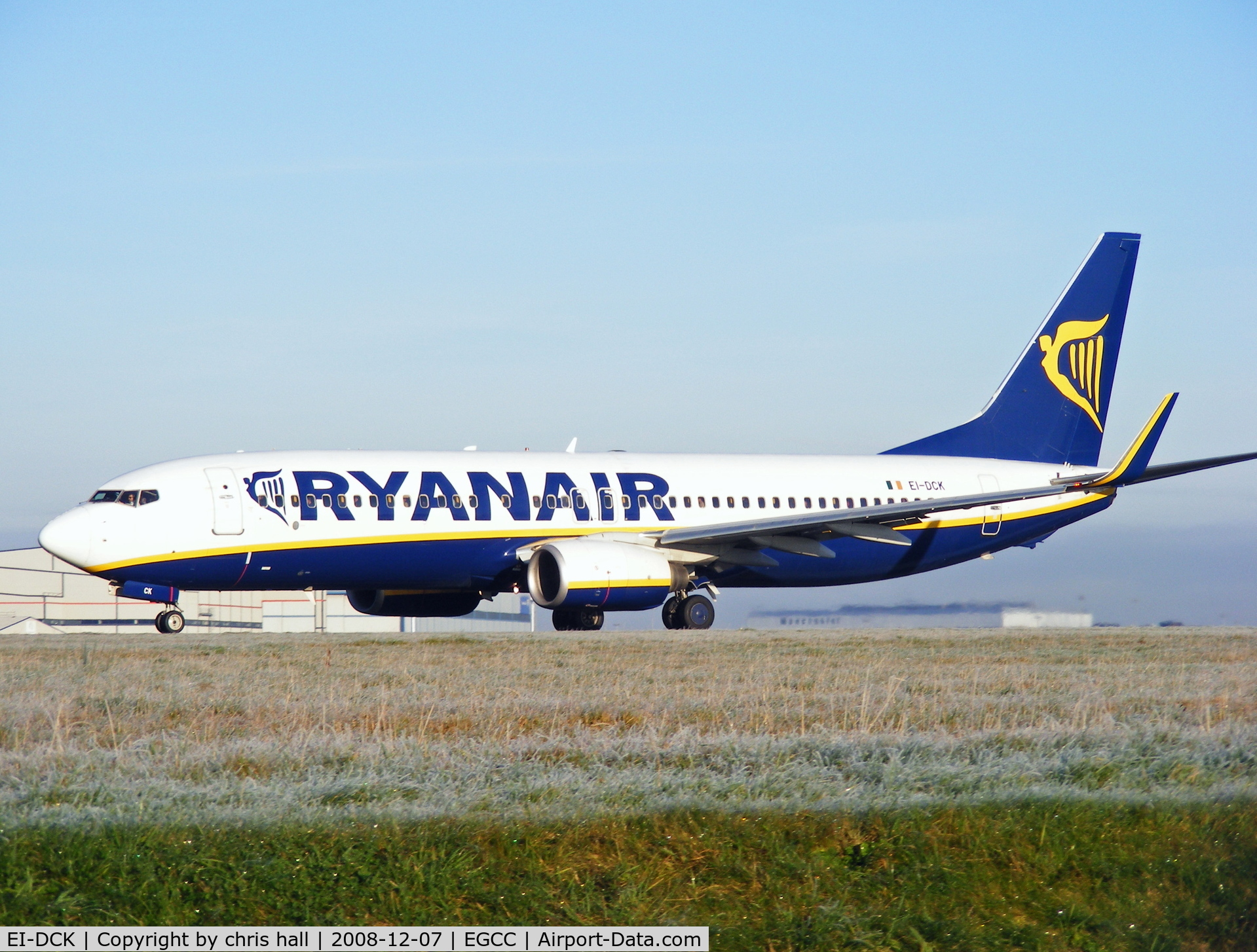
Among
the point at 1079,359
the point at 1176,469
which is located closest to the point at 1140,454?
the point at 1176,469

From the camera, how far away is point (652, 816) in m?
7.91

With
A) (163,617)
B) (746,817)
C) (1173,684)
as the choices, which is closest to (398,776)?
(746,817)

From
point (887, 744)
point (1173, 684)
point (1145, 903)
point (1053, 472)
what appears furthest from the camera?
point (1053, 472)

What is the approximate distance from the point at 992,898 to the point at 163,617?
71.1 ft

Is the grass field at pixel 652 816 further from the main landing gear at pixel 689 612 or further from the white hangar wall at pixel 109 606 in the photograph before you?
the white hangar wall at pixel 109 606

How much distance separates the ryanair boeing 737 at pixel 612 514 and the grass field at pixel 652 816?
1315 cm

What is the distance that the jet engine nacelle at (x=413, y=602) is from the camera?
1152 inches

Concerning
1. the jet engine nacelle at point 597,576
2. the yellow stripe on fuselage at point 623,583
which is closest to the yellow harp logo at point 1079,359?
the jet engine nacelle at point 597,576

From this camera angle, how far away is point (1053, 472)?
36.1 m

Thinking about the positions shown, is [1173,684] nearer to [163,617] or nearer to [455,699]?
[455,699]

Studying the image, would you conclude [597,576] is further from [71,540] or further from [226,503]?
[71,540]

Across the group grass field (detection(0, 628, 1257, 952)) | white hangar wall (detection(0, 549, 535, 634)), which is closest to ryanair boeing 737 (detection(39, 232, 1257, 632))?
grass field (detection(0, 628, 1257, 952))

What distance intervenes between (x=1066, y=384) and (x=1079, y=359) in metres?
0.80

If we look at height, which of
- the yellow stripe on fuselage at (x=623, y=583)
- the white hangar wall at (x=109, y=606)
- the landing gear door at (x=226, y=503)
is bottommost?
the white hangar wall at (x=109, y=606)
